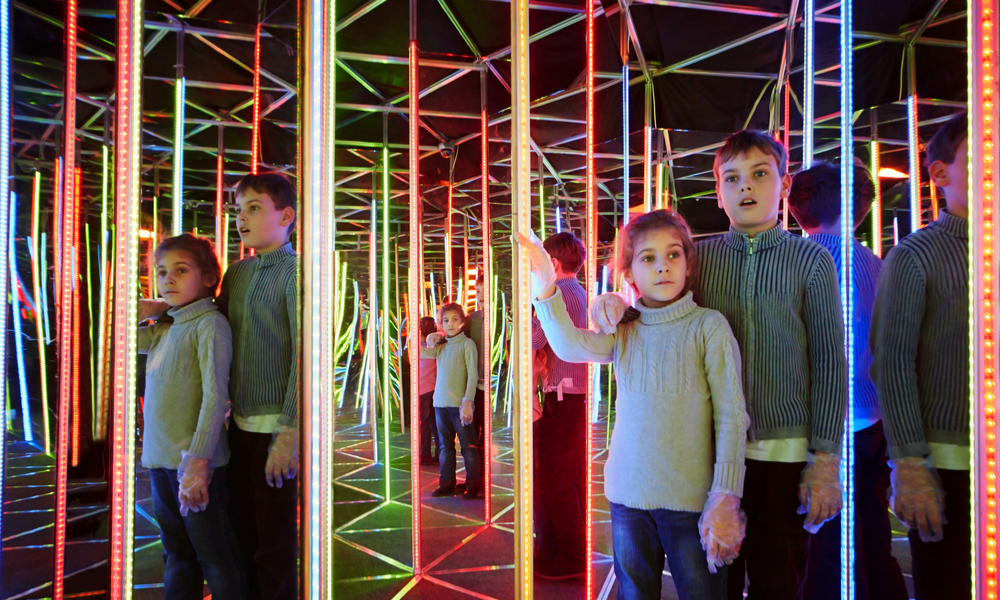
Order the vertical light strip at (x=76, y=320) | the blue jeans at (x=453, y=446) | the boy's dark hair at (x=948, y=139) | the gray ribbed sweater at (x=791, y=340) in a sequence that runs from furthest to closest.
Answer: the blue jeans at (x=453, y=446) → the vertical light strip at (x=76, y=320) → the boy's dark hair at (x=948, y=139) → the gray ribbed sweater at (x=791, y=340)

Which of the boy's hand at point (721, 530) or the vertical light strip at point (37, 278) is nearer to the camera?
the boy's hand at point (721, 530)

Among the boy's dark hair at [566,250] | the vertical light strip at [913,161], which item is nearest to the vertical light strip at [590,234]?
the boy's dark hair at [566,250]

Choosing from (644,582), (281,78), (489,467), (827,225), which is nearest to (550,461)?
(489,467)

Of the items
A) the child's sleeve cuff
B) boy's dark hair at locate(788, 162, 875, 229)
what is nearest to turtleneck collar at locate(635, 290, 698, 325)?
the child's sleeve cuff

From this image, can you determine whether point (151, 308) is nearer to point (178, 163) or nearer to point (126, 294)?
point (126, 294)

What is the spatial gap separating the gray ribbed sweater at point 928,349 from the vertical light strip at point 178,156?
1964 millimetres

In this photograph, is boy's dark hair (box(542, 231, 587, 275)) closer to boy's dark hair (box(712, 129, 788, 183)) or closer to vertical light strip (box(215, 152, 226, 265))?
boy's dark hair (box(712, 129, 788, 183))

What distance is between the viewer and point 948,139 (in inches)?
54.7

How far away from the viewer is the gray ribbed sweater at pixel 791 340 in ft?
4.08

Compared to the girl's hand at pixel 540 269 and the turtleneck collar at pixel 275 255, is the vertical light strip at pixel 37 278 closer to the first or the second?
the turtleneck collar at pixel 275 255

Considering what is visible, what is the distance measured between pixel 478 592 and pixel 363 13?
291 centimetres

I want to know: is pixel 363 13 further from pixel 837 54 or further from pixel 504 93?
pixel 837 54

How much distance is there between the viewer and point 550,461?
2393 millimetres

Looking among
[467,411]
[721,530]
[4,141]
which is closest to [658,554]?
[721,530]
